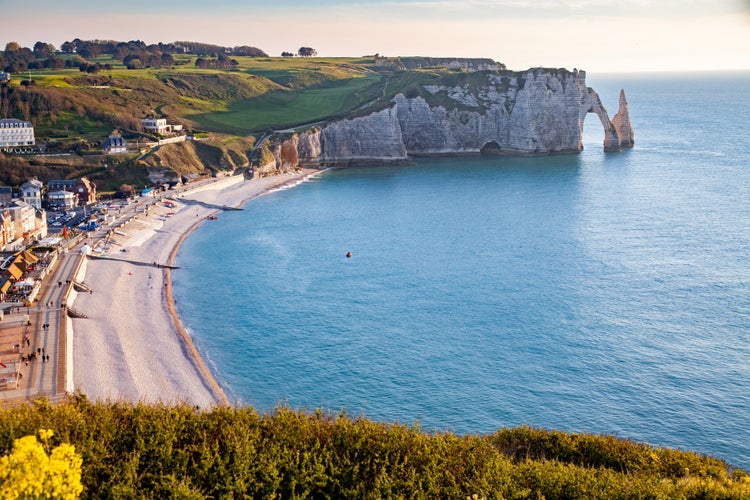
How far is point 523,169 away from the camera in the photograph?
5399 inches

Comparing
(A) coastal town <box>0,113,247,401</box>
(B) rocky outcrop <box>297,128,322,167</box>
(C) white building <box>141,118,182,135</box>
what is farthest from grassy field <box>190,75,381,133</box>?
(A) coastal town <box>0,113,247,401</box>

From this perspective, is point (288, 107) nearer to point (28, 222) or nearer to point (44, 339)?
point (28, 222)

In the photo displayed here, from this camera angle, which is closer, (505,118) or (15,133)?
(15,133)

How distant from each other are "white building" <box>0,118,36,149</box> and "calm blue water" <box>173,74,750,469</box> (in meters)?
40.8

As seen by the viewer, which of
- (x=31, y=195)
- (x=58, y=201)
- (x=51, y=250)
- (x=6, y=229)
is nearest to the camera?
(x=51, y=250)

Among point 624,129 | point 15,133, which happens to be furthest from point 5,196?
point 624,129

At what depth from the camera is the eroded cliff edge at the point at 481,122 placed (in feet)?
493

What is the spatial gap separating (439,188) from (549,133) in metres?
47.2

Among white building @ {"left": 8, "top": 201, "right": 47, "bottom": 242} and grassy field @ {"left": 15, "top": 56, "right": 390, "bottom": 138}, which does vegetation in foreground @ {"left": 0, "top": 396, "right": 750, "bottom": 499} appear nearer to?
white building @ {"left": 8, "top": 201, "right": 47, "bottom": 242}

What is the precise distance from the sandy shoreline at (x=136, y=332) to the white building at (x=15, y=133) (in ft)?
131

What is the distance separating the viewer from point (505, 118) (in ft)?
517

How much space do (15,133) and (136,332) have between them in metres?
76.2

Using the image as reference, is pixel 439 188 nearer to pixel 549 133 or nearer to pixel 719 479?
pixel 549 133

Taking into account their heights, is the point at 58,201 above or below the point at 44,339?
above
